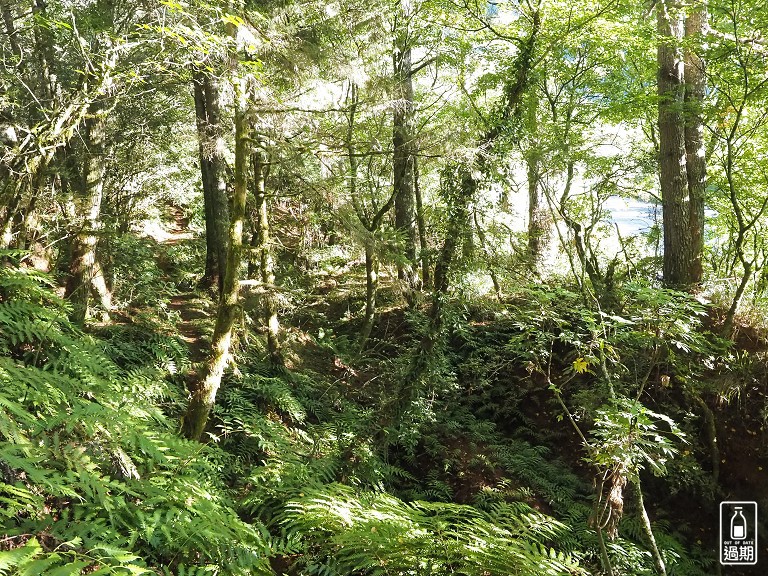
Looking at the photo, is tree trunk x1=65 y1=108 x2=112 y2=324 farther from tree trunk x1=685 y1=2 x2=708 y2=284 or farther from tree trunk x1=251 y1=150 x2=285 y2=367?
tree trunk x1=685 y1=2 x2=708 y2=284

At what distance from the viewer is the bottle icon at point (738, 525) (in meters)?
6.52

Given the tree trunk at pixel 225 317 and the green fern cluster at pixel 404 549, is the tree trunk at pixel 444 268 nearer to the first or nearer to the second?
the tree trunk at pixel 225 317

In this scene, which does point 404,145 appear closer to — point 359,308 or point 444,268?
point 444,268

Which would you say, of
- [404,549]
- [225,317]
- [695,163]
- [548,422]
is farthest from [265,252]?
[695,163]

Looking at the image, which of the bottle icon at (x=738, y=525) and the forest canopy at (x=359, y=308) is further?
the bottle icon at (x=738, y=525)

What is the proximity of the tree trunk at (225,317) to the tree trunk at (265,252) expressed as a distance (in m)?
1.07

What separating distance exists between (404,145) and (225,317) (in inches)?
145

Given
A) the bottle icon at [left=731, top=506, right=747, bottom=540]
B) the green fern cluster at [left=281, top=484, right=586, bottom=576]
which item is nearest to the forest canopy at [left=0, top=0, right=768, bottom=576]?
the green fern cluster at [left=281, top=484, right=586, bottom=576]

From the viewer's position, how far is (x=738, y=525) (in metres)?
6.60

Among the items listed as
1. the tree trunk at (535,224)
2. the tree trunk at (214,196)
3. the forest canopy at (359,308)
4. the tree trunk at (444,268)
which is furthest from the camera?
the tree trunk at (214,196)

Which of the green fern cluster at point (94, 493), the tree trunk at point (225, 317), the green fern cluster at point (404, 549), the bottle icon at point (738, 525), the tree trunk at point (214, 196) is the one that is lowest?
the bottle icon at point (738, 525)

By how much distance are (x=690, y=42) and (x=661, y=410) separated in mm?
5231

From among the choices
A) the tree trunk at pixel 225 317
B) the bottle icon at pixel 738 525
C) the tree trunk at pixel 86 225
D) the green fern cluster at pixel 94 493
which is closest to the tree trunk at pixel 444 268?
the tree trunk at pixel 225 317

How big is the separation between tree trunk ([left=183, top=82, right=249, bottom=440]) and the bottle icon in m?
7.09
